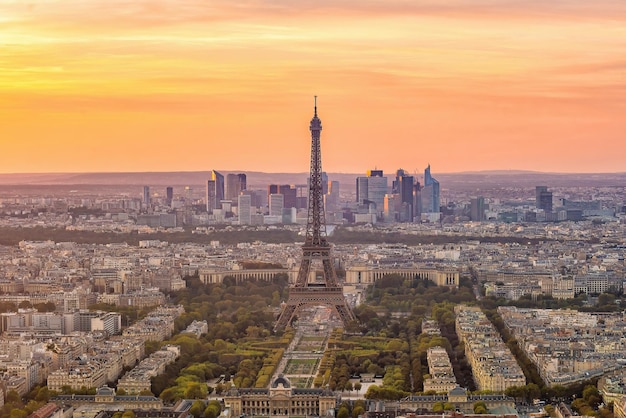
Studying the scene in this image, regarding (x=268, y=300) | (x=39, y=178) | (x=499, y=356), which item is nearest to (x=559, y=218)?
(x=39, y=178)

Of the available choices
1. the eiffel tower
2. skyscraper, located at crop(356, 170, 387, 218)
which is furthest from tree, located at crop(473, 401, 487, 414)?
skyscraper, located at crop(356, 170, 387, 218)

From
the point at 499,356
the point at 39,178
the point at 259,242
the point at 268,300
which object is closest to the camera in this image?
the point at 499,356

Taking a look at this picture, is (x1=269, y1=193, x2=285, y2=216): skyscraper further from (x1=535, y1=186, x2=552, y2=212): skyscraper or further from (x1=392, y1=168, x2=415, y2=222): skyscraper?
(x1=535, y1=186, x2=552, y2=212): skyscraper

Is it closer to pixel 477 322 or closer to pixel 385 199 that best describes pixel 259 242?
pixel 385 199

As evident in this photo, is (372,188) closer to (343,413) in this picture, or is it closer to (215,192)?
(215,192)

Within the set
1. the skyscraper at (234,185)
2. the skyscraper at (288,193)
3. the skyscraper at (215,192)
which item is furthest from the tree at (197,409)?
the skyscraper at (234,185)

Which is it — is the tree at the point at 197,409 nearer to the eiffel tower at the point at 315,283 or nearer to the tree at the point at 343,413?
the tree at the point at 343,413
